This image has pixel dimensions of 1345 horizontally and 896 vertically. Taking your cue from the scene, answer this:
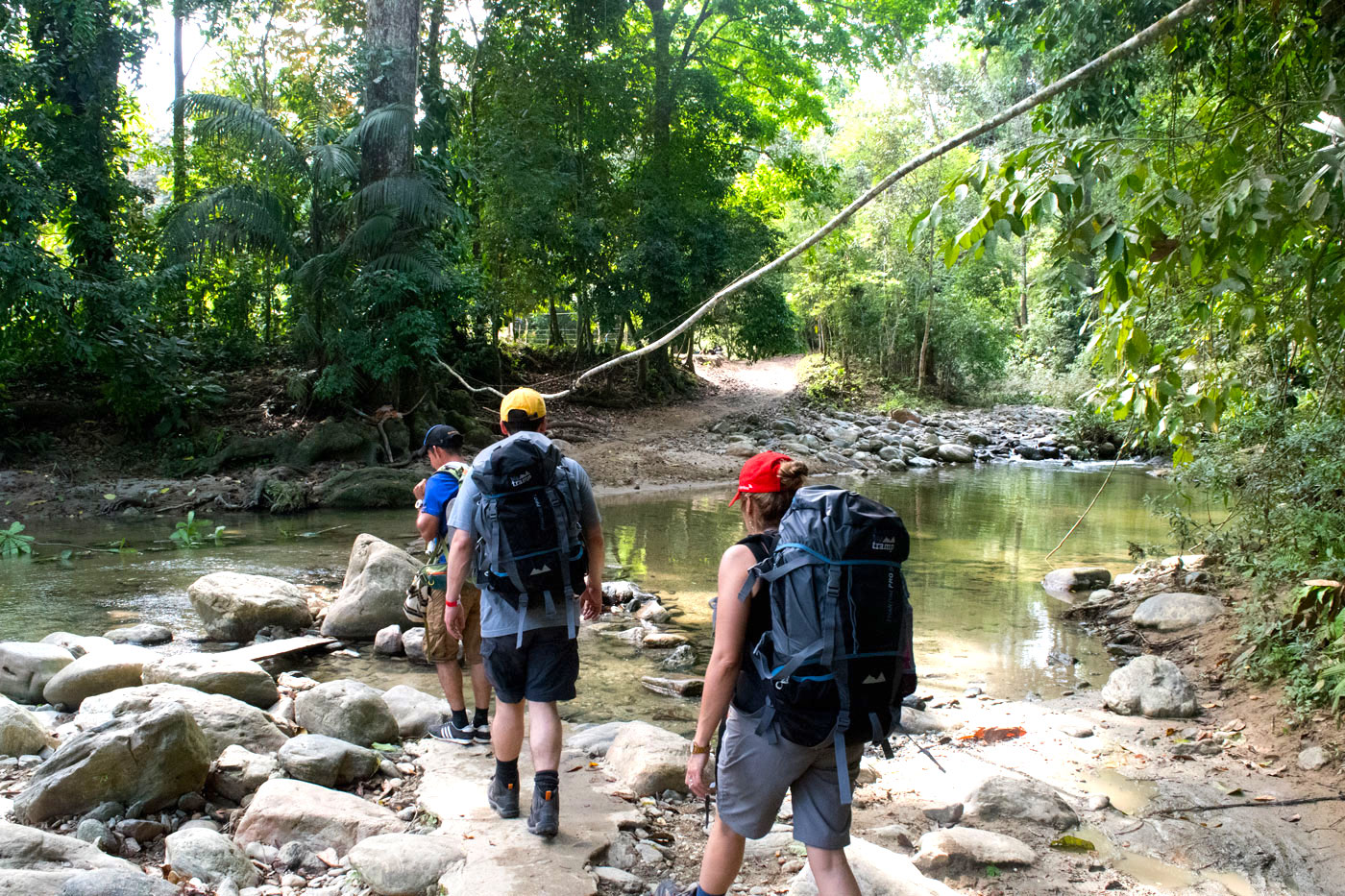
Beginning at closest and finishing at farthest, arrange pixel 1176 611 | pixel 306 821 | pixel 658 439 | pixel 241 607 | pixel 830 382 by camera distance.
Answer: pixel 306 821, pixel 241 607, pixel 1176 611, pixel 658 439, pixel 830 382

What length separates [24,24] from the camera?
14.4 meters

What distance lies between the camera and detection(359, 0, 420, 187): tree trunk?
1501cm

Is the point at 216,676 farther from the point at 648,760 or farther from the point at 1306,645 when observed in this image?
the point at 1306,645

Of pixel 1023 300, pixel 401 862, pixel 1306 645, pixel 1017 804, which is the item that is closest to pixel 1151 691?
pixel 1306 645

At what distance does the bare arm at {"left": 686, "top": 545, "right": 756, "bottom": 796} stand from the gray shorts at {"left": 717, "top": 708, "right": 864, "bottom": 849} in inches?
3.6

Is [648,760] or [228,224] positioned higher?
[228,224]

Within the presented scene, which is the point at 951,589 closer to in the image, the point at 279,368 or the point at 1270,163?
the point at 1270,163

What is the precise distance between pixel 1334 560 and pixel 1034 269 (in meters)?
35.2

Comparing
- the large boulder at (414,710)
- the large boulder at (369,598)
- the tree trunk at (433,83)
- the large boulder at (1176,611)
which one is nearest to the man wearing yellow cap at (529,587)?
the large boulder at (414,710)

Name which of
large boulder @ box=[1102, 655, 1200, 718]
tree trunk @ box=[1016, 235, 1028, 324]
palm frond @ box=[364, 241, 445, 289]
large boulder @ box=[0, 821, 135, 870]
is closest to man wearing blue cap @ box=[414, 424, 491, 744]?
large boulder @ box=[0, 821, 135, 870]

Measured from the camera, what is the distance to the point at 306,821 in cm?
353

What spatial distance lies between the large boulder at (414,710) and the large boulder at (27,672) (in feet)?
6.10

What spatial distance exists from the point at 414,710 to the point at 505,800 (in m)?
1.50

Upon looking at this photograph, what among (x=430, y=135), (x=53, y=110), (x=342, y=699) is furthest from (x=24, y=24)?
(x=342, y=699)
